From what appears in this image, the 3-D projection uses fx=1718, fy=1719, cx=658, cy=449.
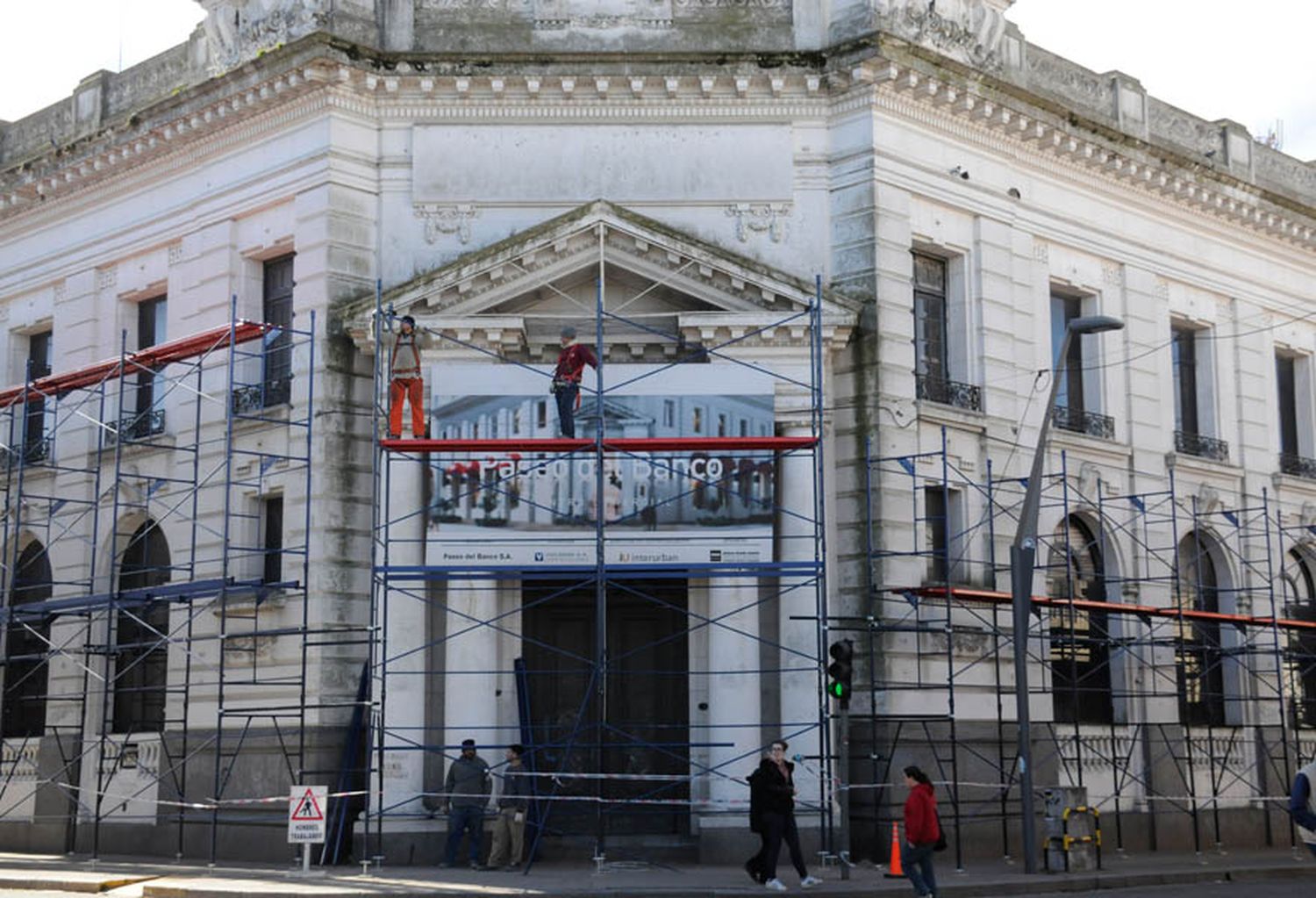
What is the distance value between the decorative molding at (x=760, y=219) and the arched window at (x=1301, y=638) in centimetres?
1271

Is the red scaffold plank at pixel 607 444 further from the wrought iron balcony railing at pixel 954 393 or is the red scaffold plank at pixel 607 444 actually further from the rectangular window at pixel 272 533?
the wrought iron balcony railing at pixel 954 393

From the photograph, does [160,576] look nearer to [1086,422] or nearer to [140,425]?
[140,425]

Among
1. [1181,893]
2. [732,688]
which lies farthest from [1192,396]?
[1181,893]

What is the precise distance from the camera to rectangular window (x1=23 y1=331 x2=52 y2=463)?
30.2 metres

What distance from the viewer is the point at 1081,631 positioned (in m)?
28.2

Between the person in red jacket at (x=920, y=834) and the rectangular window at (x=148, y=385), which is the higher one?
the rectangular window at (x=148, y=385)

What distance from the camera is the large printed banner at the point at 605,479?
2366 cm

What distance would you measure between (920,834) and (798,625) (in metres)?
5.75

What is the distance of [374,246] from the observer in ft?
84.1

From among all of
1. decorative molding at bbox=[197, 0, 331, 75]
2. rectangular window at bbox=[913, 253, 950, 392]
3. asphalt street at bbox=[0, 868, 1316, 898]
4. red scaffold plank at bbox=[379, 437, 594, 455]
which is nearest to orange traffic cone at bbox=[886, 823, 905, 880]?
asphalt street at bbox=[0, 868, 1316, 898]

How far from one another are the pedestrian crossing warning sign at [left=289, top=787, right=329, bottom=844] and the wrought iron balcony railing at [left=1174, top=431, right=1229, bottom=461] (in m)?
16.8

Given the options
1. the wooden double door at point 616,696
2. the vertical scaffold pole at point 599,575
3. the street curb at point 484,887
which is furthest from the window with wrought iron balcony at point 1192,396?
the vertical scaffold pole at point 599,575

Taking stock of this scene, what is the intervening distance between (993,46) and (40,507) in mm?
17911

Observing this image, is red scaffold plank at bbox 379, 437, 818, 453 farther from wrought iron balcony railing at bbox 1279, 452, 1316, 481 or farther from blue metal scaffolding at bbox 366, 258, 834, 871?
wrought iron balcony railing at bbox 1279, 452, 1316, 481
